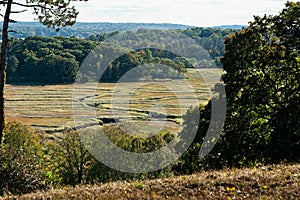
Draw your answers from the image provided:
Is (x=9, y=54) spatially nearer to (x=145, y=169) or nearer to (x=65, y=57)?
(x=65, y=57)

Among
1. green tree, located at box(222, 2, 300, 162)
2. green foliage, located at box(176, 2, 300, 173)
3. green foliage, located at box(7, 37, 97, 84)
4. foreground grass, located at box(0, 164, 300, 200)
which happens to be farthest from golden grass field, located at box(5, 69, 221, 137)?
foreground grass, located at box(0, 164, 300, 200)

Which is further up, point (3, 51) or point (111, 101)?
point (3, 51)

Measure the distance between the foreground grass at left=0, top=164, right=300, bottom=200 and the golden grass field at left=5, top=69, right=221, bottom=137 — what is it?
234 ft

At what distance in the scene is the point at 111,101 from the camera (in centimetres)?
11875

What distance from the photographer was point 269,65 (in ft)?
72.6

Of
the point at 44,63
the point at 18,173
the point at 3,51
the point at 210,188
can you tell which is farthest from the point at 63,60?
the point at 210,188

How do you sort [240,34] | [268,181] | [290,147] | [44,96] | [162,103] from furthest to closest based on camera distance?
[44,96] < [162,103] < [240,34] < [290,147] < [268,181]

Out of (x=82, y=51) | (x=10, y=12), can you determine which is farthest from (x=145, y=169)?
(x=82, y=51)

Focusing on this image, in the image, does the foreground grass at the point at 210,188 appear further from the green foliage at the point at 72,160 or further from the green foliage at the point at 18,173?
the green foliage at the point at 72,160

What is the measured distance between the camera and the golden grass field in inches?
3770

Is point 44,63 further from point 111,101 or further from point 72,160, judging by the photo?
point 72,160

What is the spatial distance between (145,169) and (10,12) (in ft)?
71.1

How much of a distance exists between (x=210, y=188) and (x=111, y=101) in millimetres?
108614

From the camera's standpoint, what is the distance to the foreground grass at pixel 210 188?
10.3 metres
